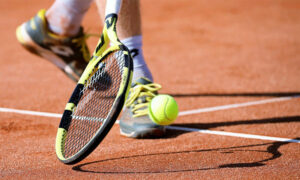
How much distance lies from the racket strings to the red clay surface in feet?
0.46

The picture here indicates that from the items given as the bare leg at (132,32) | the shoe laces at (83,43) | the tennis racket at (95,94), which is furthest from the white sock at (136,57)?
the shoe laces at (83,43)

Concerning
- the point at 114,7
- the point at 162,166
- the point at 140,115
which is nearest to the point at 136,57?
the point at 140,115

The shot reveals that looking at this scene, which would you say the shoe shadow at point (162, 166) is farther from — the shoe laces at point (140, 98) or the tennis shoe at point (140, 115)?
the shoe laces at point (140, 98)

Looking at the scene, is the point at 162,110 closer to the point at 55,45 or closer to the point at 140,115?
the point at 140,115

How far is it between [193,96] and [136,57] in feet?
2.60

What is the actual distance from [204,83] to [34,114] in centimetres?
133

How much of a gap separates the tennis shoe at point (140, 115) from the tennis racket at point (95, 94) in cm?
41

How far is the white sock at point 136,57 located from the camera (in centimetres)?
237

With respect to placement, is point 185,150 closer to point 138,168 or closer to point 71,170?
point 138,168

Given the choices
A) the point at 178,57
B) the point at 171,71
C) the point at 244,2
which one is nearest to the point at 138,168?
the point at 171,71

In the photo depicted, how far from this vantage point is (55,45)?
2852mm

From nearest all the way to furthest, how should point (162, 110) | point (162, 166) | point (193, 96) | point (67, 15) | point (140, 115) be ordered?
point (162, 166), point (162, 110), point (140, 115), point (67, 15), point (193, 96)

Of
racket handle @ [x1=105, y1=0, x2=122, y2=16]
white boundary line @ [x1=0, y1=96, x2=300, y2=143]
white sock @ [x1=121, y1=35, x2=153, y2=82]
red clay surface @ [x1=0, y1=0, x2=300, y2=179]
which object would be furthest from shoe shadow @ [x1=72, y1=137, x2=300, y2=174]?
racket handle @ [x1=105, y1=0, x2=122, y2=16]

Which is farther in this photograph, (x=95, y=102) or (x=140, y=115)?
(x=140, y=115)
